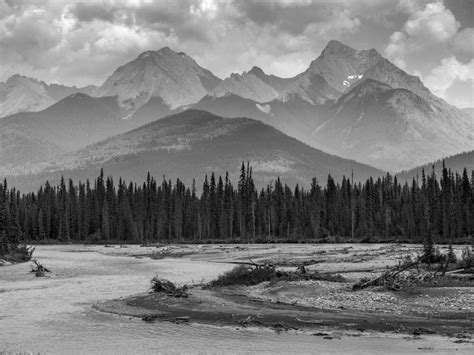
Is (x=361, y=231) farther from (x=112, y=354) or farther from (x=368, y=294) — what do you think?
(x=112, y=354)

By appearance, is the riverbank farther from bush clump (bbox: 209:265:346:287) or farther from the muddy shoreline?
bush clump (bbox: 209:265:346:287)

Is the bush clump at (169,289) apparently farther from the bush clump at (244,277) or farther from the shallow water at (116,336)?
the bush clump at (244,277)

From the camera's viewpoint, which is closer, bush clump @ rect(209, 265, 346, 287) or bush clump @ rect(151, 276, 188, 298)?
bush clump @ rect(151, 276, 188, 298)

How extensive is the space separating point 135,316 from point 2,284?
21.3 metres

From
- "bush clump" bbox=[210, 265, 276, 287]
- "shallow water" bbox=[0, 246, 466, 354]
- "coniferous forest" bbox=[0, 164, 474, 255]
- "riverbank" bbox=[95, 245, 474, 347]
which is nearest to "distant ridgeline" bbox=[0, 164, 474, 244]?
"coniferous forest" bbox=[0, 164, 474, 255]

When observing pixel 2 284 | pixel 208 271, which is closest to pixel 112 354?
pixel 2 284

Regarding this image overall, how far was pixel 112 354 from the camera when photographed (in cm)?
2359

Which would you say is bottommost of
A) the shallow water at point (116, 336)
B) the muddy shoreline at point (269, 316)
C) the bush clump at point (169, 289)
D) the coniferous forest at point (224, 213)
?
the shallow water at point (116, 336)

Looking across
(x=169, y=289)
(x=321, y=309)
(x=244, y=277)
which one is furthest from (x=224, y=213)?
(x=321, y=309)

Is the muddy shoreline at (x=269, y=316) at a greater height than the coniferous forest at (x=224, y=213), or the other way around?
the coniferous forest at (x=224, y=213)

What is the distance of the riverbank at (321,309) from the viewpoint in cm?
2664

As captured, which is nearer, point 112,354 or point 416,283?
point 112,354

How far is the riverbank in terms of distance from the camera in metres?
26.6

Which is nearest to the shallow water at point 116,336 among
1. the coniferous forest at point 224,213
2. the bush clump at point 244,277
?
the bush clump at point 244,277
